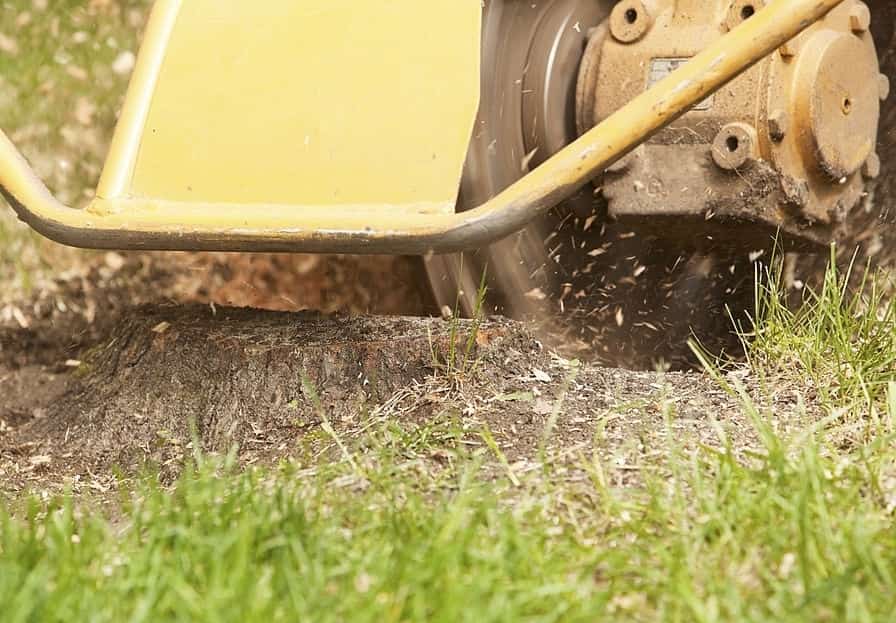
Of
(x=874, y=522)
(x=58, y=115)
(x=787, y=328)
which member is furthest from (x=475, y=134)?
(x=874, y=522)

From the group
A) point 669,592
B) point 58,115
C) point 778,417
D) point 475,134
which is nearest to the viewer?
point 669,592

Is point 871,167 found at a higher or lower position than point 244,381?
higher

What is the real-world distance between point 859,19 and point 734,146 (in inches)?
16.3

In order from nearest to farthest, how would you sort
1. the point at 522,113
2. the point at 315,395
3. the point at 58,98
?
the point at 315,395, the point at 522,113, the point at 58,98

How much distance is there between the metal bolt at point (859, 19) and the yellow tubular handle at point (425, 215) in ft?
2.47

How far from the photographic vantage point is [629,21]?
2.49 m

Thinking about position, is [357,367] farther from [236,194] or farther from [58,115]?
[58,115]

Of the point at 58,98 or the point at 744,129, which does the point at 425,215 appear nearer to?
the point at 744,129

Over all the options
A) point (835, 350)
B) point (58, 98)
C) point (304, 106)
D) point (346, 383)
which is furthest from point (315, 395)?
point (58, 98)

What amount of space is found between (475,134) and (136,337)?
0.80m

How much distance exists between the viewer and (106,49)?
3564 mm

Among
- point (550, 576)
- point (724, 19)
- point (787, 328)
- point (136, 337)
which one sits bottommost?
point (136, 337)

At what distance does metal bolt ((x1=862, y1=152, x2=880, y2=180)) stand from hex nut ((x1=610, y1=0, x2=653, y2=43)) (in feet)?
1.68

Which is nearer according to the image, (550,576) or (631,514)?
(550,576)
